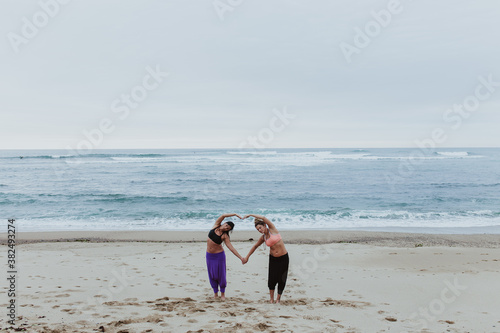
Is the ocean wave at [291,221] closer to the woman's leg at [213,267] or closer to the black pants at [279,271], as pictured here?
the woman's leg at [213,267]

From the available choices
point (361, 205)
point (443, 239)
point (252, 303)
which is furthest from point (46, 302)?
point (361, 205)

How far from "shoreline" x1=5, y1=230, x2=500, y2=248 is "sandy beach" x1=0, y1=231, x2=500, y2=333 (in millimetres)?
229

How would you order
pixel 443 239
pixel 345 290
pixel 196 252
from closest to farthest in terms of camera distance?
pixel 345 290 < pixel 196 252 < pixel 443 239

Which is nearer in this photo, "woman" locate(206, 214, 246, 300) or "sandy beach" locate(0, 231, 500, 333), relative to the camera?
"sandy beach" locate(0, 231, 500, 333)

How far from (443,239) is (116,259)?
11.5m

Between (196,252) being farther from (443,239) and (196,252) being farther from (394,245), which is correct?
(443,239)

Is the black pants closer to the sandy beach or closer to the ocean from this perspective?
the sandy beach

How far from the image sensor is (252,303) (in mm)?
6219

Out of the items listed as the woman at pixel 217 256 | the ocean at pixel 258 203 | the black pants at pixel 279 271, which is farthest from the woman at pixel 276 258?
the ocean at pixel 258 203

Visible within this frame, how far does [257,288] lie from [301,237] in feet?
21.7

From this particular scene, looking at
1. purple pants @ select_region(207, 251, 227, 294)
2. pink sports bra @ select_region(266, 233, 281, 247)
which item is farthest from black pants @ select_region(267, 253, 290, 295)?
purple pants @ select_region(207, 251, 227, 294)

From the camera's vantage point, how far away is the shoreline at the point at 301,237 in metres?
12.6

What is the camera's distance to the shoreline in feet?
41.4

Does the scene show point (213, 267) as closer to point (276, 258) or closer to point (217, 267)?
point (217, 267)
